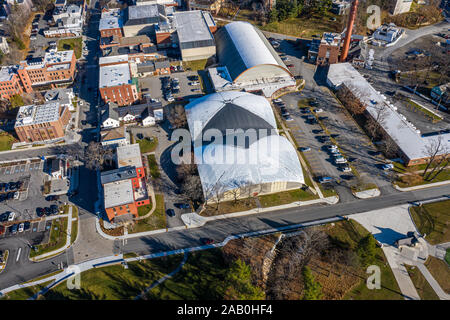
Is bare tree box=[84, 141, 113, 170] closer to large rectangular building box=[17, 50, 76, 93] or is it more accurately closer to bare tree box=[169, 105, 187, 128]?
bare tree box=[169, 105, 187, 128]

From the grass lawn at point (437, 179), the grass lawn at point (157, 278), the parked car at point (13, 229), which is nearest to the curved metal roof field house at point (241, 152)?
the grass lawn at point (157, 278)

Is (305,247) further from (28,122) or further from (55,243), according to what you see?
(28,122)

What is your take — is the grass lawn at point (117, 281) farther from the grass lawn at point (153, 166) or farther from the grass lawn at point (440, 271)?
the grass lawn at point (440, 271)

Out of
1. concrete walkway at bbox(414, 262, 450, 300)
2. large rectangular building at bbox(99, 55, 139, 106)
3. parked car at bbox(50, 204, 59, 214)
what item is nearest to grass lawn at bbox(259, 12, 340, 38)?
large rectangular building at bbox(99, 55, 139, 106)

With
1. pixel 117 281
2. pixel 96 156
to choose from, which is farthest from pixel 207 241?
pixel 96 156

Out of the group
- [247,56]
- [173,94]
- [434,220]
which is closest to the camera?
[434,220]

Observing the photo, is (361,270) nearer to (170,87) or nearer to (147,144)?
(147,144)
